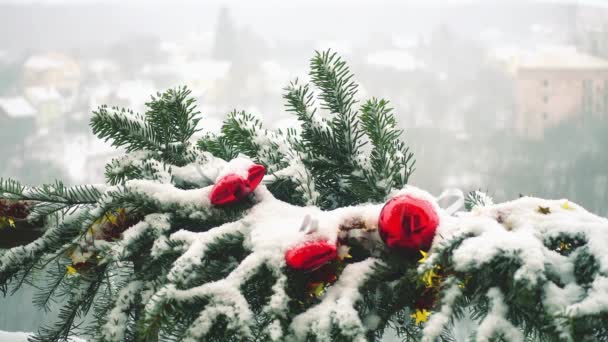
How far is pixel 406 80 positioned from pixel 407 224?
1192 cm

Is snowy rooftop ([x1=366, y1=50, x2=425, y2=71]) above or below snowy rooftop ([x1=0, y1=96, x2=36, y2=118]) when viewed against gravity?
above

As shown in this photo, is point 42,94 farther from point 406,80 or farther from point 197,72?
point 406,80

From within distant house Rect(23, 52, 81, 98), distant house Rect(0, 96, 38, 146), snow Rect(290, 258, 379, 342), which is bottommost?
distant house Rect(0, 96, 38, 146)

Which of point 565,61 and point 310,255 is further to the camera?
point 565,61

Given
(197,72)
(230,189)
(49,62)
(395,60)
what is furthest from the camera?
(197,72)

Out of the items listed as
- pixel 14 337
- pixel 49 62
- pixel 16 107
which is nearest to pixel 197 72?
pixel 49 62

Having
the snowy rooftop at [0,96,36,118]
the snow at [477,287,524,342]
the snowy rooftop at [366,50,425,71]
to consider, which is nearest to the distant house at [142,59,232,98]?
the snowy rooftop at [0,96,36,118]

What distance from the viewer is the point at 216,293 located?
31 cm

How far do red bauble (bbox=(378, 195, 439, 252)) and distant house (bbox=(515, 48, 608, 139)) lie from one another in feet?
29.6

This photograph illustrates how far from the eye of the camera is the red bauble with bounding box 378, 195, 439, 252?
0.31 meters

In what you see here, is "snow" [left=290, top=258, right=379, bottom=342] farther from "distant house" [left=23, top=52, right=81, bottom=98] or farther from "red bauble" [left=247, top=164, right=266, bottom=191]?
"distant house" [left=23, top=52, right=81, bottom=98]

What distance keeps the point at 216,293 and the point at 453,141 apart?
10.8 m

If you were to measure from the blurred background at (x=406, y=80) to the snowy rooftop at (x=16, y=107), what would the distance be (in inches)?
1.1

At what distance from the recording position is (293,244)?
319mm
